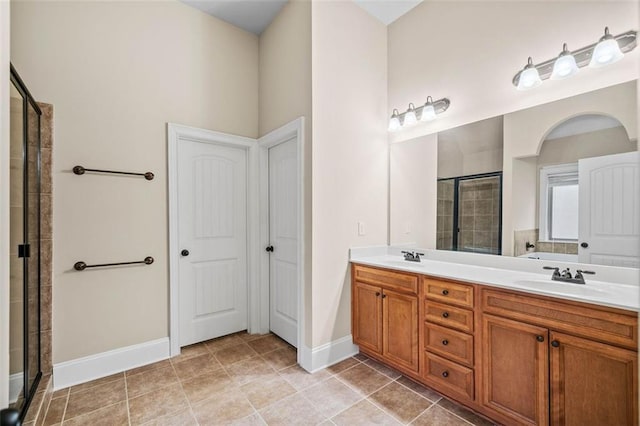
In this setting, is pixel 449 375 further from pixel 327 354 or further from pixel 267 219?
pixel 267 219

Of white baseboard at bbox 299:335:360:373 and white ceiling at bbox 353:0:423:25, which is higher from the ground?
white ceiling at bbox 353:0:423:25

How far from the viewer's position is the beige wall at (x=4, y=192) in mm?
1112

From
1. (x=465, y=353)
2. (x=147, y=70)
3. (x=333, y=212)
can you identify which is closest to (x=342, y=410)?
(x=465, y=353)

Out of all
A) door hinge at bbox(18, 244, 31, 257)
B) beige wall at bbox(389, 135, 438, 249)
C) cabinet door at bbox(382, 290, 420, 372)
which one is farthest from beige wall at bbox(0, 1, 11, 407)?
beige wall at bbox(389, 135, 438, 249)

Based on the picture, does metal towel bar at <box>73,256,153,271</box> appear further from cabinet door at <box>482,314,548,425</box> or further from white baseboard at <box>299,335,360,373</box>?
cabinet door at <box>482,314,548,425</box>

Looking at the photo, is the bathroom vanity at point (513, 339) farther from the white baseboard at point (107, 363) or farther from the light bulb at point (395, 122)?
the white baseboard at point (107, 363)

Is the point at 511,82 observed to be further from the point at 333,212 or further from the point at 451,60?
the point at 333,212

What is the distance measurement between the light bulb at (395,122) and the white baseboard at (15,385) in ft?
10.4

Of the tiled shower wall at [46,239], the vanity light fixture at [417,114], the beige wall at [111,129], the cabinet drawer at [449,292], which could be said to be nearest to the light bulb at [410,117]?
the vanity light fixture at [417,114]

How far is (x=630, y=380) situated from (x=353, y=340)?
176cm

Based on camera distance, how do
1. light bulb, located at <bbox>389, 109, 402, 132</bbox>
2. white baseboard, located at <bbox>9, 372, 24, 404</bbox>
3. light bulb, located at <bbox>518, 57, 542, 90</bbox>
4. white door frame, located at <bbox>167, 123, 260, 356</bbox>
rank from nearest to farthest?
white baseboard, located at <bbox>9, 372, 24, 404</bbox> → light bulb, located at <bbox>518, 57, 542, 90</bbox> → white door frame, located at <bbox>167, 123, 260, 356</bbox> → light bulb, located at <bbox>389, 109, 402, 132</bbox>

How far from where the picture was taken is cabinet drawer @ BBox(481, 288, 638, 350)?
126 centimetres

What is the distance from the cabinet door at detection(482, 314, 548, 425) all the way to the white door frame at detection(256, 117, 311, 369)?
1.32m

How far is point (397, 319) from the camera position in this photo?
2.21 metres
